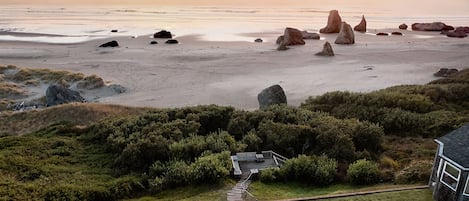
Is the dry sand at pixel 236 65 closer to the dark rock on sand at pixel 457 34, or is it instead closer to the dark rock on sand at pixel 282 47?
the dark rock on sand at pixel 282 47

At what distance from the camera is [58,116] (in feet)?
93.2

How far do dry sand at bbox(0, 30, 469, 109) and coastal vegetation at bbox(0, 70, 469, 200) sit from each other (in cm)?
841

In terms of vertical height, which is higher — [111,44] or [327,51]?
[327,51]

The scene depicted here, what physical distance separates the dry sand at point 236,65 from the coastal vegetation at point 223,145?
8411 mm

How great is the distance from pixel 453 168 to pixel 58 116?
2201 cm

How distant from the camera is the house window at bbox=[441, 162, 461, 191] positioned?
13.5 m

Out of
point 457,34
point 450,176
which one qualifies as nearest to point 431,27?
point 457,34

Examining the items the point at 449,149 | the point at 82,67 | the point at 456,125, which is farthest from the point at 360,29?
the point at 449,149

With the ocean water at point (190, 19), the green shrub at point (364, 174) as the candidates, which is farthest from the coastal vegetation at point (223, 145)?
the ocean water at point (190, 19)

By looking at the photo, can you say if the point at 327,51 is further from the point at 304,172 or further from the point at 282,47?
the point at 304,172

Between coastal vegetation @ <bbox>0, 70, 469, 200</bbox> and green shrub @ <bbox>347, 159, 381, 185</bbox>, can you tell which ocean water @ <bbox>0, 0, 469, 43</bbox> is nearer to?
coastal vegetation @ <bbox>0, 70, 469, 200</bbox>

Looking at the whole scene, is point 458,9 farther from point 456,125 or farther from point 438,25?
point 456,125

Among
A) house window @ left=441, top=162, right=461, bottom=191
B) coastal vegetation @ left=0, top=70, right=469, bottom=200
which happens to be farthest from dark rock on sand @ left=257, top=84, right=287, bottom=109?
house window @ left=441, top=162, right=461, bottom=191

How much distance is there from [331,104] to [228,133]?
24.7 feet
